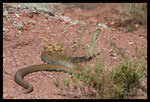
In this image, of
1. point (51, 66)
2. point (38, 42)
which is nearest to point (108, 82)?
point (51, 66)

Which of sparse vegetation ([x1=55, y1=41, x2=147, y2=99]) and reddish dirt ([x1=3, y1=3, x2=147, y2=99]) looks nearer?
sparse vegetation ([x1=55, y1=41, x2=147, y2=99])

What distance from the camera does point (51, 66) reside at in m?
6.44

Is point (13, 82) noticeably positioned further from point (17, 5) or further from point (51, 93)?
point (17, 5)

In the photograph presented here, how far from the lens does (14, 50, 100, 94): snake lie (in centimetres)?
554

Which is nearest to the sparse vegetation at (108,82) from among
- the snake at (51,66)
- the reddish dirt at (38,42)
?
the reddish dirt at (38,42)

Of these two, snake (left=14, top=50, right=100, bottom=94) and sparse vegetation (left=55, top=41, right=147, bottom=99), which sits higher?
sparse vegetation (left=55, top=41, right=147, bottom=99)

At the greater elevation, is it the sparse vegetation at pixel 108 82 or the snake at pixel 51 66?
the sparse vegetation at pixel 108 82

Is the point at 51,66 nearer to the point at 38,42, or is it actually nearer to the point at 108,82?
the point at 38,42

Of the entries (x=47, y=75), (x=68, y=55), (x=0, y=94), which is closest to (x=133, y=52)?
(x=68, y=55)

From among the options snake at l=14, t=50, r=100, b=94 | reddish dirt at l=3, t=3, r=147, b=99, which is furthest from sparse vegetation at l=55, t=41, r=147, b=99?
snake at l=14, t=50, r=100, b=94

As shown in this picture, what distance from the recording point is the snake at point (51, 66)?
18.2 ft

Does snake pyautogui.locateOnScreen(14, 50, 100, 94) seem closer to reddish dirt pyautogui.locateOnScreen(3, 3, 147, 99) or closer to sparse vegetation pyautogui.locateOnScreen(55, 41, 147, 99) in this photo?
reddish dirt pyautogui.locateOnScreen(3, 3, 147, 99)

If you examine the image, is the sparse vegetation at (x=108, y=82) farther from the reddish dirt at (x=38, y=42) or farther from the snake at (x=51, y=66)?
the snake at (x=51, y=66)

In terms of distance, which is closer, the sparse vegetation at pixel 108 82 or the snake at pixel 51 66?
the sparse vegetation at pixel 108 82
